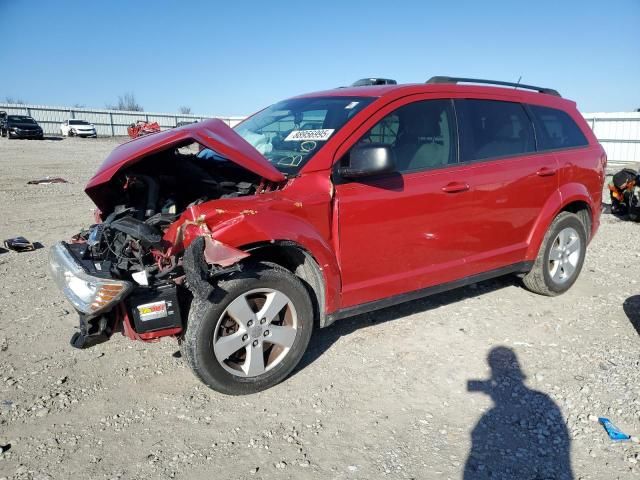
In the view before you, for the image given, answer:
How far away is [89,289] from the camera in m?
2.70

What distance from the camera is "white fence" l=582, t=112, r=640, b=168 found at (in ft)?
67.8

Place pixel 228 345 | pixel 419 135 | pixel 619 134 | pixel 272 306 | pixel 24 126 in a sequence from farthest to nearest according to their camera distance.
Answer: pixel 24 126 < pixel 619 134 < pixel 419 135 < pixel 272 306 < pixel 228 345

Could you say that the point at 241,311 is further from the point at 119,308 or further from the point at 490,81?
the point at 490,81

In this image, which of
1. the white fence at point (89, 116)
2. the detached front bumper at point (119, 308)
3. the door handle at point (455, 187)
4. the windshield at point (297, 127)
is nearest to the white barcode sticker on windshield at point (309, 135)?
the windshield at point (297, 127)

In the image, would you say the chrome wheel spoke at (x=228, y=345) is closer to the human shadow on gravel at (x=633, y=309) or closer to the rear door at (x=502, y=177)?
the rear door at (x=502, y=177)

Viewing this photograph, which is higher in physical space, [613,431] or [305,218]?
[305,218]

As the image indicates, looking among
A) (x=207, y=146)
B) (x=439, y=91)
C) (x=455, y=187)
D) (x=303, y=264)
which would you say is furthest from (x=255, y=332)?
(x=439, y=91)

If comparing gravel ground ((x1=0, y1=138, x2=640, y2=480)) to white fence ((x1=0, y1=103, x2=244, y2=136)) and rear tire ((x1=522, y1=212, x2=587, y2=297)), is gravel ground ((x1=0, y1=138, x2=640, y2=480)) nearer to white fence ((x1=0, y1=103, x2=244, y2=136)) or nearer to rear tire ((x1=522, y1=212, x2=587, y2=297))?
rear tire ((x1=522, y1=212, x2=587, y2=297))

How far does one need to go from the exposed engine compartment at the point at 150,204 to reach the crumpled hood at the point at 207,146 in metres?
0.29

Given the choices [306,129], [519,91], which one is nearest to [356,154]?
[306,129]

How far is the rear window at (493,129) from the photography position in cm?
399

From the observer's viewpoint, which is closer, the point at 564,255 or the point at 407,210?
the point at 407,210

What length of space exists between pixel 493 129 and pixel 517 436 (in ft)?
8.25

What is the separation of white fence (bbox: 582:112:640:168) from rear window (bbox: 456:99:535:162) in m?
18.8
